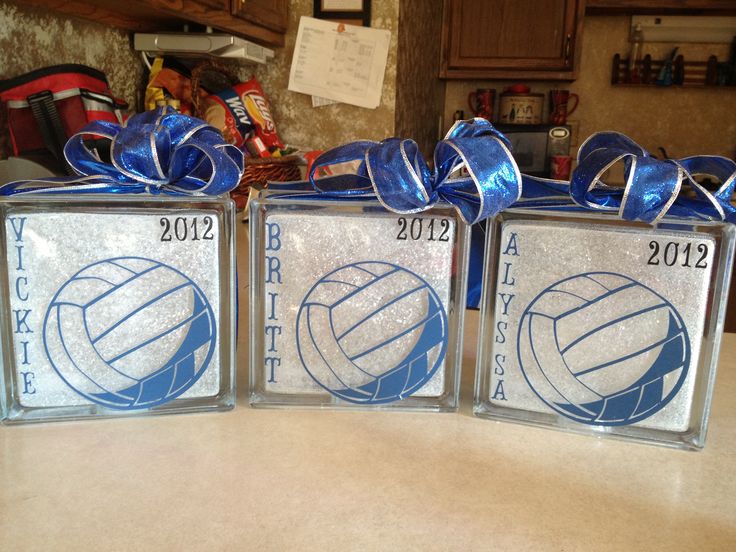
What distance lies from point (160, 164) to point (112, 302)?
0.11 m

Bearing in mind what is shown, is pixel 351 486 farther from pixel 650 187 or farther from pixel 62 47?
pixel 62 47

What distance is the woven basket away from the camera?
176cm

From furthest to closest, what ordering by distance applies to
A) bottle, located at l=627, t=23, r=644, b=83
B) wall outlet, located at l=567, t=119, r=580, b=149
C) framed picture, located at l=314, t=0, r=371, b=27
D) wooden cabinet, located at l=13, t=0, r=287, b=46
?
wall outlet, located at l=567, t=119, r=580, b=149
bottle, located at l=627, t=23, r=644, b=83
framed picture, located at l=314, t=0, r=371, b=27
wooden cabinet, located at l=13, t=0, r=287, b=46

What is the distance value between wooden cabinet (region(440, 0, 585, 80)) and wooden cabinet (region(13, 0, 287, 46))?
1.16 meters

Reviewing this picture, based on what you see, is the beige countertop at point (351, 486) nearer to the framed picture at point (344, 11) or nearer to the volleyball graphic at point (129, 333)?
the volleyball graphic at point (129, 333)

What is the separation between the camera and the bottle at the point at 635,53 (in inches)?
133

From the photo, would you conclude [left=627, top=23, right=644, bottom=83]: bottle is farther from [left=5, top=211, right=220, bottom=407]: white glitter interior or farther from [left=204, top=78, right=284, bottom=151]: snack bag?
[left=5, top=211, right=220, bottom=407]: white glitter interior

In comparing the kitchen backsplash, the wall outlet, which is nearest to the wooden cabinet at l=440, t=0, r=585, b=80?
the wall outlet

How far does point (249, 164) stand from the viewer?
1.78 meters

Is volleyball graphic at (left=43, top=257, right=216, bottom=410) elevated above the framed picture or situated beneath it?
situated beneath

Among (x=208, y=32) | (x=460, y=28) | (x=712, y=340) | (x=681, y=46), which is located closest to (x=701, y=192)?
(x=712, y=340)

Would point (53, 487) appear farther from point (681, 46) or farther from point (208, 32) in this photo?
point (681, 46)

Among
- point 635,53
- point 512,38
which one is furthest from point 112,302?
point 635,53

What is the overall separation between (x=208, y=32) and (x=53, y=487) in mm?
1820
